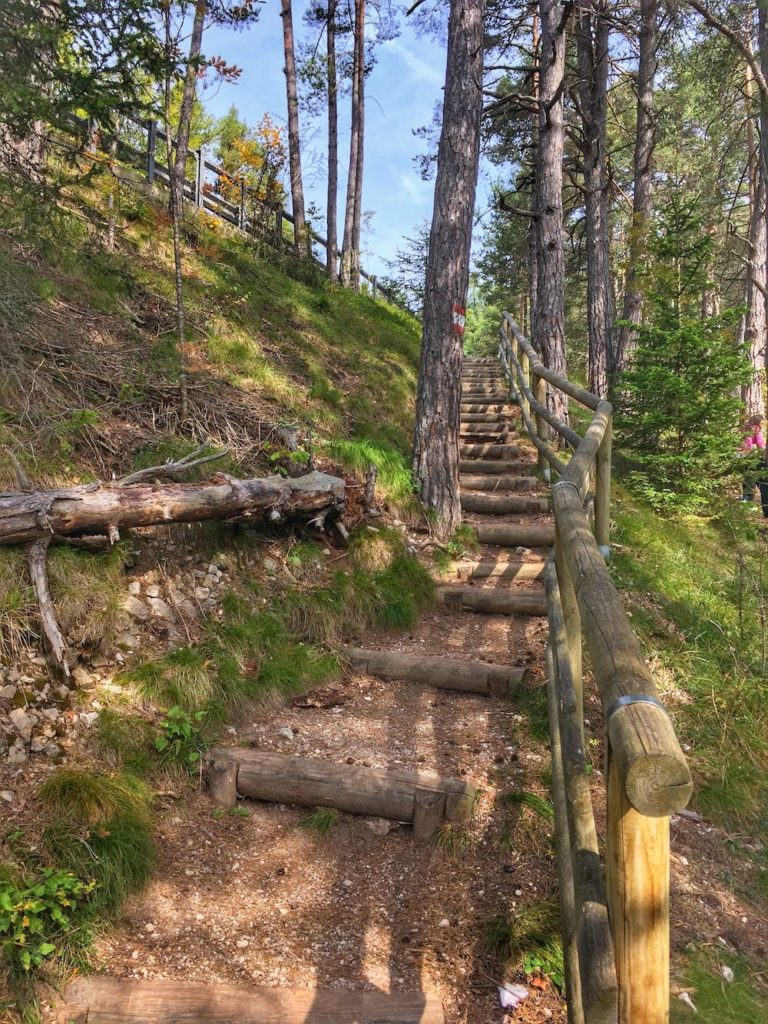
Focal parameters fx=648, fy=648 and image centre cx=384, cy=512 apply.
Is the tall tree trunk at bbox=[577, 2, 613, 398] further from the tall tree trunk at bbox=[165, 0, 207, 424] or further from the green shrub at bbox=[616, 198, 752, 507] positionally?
the tall tree trunk at bbox=[165, 0, 207, 424]

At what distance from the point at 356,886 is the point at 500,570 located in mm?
3310

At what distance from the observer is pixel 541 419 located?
7500 mm

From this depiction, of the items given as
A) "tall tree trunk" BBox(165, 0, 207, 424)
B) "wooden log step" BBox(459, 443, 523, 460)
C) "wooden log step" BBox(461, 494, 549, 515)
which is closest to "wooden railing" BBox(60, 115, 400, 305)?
"tall tree trunk" BBox(165, 0, 207, 424)

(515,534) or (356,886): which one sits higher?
(515,534)

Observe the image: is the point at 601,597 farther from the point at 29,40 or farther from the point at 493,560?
the point at 29,40

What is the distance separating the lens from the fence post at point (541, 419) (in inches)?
293

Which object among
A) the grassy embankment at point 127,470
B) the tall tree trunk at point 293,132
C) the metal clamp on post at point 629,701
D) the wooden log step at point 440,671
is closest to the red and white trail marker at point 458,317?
the grassy embankment at point 127,470

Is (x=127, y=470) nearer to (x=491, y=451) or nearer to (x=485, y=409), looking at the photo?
(x=491, y=451)

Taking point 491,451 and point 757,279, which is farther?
point 757,279

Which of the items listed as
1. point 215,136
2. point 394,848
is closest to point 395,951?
point 394,848

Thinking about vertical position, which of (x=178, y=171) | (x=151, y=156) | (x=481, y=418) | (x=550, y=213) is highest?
(x=151, y=156)

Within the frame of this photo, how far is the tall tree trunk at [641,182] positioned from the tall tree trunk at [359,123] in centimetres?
787

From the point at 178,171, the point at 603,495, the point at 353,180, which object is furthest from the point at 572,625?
the point at 353,180

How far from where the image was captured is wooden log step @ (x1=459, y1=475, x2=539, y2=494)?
7.27 m
